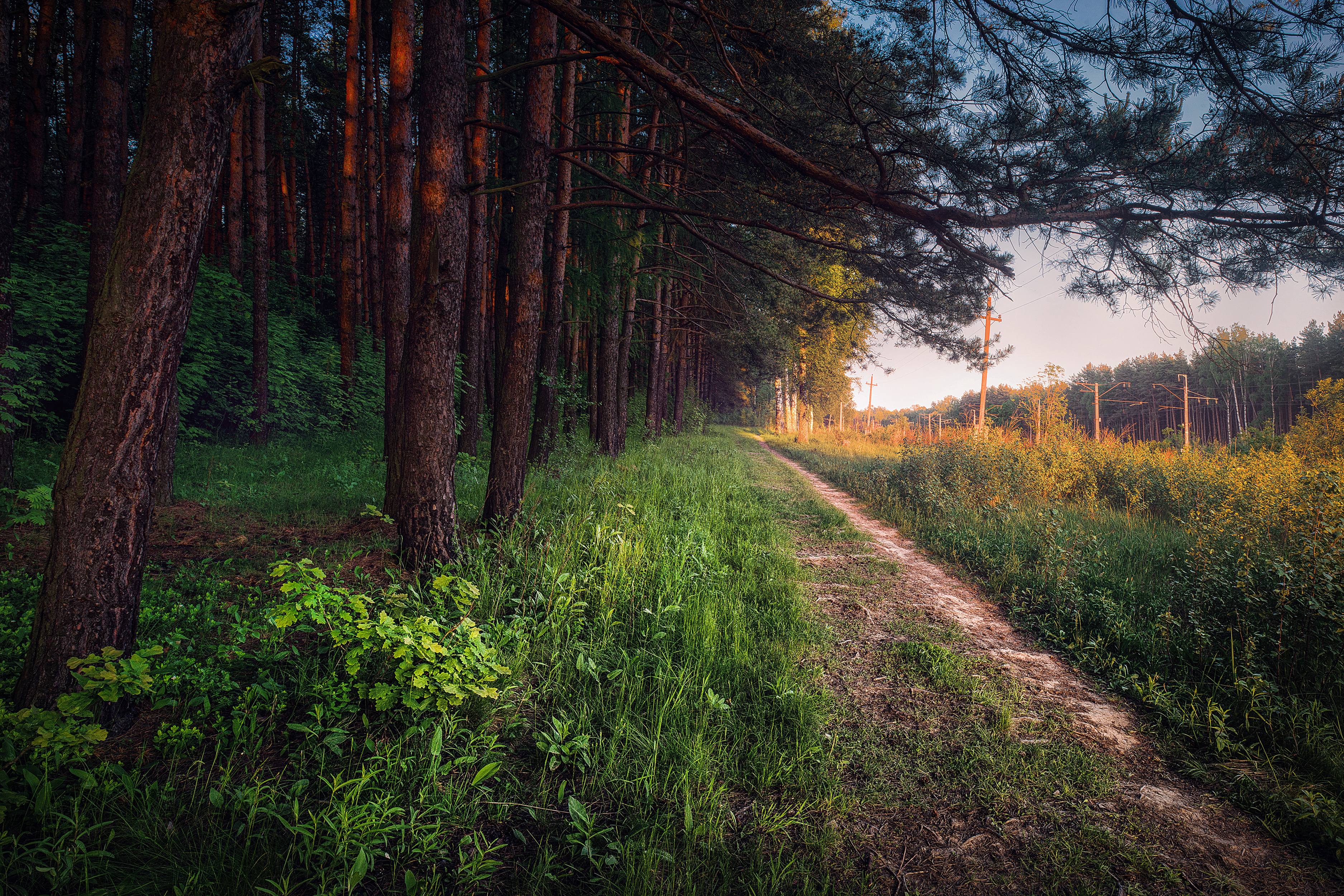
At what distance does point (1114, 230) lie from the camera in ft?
13.2

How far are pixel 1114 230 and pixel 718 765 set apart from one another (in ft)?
16.3

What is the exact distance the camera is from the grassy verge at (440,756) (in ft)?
5.95

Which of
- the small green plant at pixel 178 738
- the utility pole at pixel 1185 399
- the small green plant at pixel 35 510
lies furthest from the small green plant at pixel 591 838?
the utility pole at pixel 1185 399

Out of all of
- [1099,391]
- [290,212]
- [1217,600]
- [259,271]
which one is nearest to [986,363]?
[1217,600]

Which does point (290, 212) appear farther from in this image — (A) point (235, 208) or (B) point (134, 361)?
(B) point (134, 361)

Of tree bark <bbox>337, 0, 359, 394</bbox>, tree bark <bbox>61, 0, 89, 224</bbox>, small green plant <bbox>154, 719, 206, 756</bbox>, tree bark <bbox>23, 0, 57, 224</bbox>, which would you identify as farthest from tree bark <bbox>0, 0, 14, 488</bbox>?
tree bark <bbox>23, 0, 57, 224</bbox>

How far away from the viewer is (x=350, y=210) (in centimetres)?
1160

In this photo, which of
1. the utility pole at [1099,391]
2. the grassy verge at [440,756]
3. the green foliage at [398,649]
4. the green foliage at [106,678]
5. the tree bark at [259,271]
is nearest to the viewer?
the grassy verge at [440,756]

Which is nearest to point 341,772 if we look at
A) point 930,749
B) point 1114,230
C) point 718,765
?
point 718,765

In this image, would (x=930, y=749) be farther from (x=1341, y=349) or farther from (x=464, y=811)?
(x=1341, y=349)

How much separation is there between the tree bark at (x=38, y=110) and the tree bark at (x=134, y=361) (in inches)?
481

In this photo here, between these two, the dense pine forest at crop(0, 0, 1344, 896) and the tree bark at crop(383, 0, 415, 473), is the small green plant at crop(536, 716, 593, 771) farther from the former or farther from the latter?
the tree bark at crop(383, 0, 415, 473)

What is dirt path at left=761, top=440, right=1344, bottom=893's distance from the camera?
2.03m

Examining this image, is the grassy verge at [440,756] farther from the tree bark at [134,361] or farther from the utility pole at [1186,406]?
the utility pole at [1186,406]
